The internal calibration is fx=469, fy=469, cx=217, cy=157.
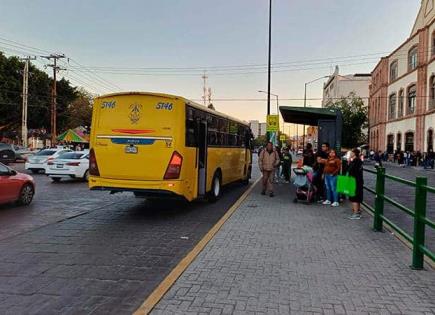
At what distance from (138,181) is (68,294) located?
18.2ft

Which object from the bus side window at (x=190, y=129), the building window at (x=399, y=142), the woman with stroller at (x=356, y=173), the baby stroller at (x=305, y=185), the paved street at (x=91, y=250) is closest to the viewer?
the paved street at (x=91, y=250)

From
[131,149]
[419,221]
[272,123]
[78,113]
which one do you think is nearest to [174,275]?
[419,221]

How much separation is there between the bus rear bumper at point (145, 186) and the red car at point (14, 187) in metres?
2.74

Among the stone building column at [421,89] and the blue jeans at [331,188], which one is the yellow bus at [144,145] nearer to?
the blue jeans at [331,188]

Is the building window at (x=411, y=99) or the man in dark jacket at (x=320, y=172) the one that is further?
the building window at (x=411, y=99)

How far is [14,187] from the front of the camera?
12.7 metres

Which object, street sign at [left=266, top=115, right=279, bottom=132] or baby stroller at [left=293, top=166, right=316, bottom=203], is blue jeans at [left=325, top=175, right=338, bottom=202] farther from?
street sign at [left=266, top=115, right=279, bottom=132]

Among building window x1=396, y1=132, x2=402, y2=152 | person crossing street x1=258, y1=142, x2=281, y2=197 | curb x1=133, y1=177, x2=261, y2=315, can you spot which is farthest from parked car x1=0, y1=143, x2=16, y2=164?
building window x1=396, y1=132, x2=402, y2=152

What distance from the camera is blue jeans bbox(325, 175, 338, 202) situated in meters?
13.5

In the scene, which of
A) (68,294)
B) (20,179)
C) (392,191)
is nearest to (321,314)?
(68,294)

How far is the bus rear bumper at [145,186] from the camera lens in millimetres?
10734

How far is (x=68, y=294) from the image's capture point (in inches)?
213

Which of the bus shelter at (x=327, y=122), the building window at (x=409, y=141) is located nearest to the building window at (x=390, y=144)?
the building window at (x=409, y=141)

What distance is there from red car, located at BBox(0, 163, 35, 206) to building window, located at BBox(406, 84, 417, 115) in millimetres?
46233
